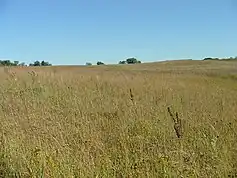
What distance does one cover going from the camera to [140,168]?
3.38 metres

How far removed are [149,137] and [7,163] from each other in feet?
6.11

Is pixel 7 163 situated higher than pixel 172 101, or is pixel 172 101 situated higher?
pixel 172 101

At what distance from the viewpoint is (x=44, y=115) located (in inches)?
215

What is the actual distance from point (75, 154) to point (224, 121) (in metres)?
2.34

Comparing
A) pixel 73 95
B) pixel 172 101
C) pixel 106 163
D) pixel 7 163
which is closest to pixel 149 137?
pixel 106 163

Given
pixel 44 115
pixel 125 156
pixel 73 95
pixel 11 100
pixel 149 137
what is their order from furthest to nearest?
1. pixel 73 95
2. pixel 11 100
3. pixel 44 115
4. pixel 149 137
5. pixel 125 156

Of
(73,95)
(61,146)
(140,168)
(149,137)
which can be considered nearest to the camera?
(140,168)

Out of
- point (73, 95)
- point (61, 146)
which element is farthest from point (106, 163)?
point (73, 95)

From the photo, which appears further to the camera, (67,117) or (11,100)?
(11,100)

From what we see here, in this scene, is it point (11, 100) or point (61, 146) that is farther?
point (11, 100)

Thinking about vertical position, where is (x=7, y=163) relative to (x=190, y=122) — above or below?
below

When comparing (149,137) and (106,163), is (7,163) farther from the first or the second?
(149,137)

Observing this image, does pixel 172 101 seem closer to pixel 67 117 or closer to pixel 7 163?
pixel 67 117

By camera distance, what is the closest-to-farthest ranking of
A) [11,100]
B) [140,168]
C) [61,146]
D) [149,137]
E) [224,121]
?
Answer: [140,168], [61,146], [149,137], [224,121], [11,100]
